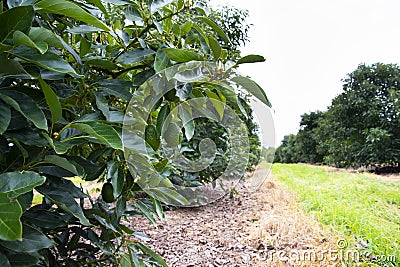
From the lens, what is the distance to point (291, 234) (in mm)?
1814

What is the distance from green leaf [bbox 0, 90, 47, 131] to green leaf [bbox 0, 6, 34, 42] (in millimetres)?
68

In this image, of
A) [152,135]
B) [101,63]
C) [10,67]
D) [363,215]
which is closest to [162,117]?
[152,135]

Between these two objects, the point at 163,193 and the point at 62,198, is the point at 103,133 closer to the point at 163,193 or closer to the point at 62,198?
the point at 62,198

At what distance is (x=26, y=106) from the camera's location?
1.19 ft

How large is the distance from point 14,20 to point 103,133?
0.48 ft

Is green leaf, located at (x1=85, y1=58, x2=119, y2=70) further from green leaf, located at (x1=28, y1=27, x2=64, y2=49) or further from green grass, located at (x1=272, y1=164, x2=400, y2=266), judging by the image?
green grass, located at (x1=272, y1=164, x2=400, y2=266)

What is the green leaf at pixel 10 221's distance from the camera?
9.1 inches

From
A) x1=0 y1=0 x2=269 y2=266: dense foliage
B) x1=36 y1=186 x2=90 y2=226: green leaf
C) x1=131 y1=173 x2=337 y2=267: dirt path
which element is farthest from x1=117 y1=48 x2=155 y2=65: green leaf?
x1=131 y1=173 x2=337 y2=267: dirt path

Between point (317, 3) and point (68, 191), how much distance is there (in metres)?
6.59

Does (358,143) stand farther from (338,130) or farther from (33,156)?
(33,156)

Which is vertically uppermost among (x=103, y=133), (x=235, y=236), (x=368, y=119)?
(x=368, y=119)

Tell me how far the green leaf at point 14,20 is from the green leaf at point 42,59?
0.02 metres

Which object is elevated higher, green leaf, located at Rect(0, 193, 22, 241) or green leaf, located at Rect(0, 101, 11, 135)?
green leaf, located at Rect(0, 101, 11, 135)

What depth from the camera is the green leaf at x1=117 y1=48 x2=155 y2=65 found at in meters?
0.49
